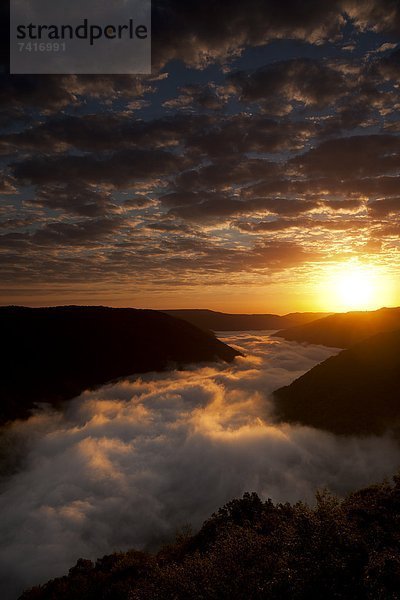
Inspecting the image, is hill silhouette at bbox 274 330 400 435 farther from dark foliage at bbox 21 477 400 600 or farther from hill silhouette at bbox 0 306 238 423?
hill silhouette at bbox 0 306 238 423

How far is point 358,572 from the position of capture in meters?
12.5

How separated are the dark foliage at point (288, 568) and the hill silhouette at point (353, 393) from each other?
31.6 m

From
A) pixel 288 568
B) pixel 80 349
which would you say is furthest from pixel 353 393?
pixel 80 349

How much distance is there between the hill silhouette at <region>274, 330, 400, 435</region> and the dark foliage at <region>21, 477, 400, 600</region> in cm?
3156

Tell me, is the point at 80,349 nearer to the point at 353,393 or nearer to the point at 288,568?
the point at 353,393

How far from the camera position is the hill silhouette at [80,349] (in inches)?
→ 3501

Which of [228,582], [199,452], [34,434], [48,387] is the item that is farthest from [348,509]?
[48,387]

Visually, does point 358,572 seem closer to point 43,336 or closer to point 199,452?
point 199,452

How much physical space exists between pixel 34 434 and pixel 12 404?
34.2ft

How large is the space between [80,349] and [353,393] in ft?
289

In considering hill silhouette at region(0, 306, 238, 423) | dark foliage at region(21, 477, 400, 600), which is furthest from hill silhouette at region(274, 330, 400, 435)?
hill silhouette at region(0, 306, 238, 423)

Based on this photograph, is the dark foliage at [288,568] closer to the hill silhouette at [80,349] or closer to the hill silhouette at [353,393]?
the hill silhouette at [353,393]

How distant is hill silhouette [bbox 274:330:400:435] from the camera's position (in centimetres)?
5025

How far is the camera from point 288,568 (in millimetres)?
12820
